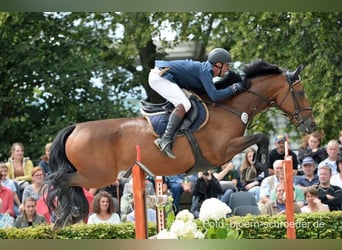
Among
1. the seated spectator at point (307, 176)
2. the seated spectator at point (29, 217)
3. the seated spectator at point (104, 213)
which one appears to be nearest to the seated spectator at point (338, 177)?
the seated spectator at point (307, 176)

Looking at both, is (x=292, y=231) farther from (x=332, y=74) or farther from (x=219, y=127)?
(x=332, y=74)

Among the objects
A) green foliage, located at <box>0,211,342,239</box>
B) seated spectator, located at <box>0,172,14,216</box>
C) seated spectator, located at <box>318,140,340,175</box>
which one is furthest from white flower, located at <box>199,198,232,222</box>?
seated spectator, located at <box>318,140,340,175</box>

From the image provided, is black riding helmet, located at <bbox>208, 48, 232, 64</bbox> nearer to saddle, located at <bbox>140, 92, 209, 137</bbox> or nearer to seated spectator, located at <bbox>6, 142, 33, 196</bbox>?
saddle, located at <bbox>140, 92, 209, 137</bbox>

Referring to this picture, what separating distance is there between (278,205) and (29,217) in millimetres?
2495

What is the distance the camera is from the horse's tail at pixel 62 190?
20.5 feet

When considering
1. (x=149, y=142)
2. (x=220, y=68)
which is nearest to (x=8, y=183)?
(x=149, y=142)

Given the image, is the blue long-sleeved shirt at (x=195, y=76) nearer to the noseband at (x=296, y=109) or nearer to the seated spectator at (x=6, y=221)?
the noseband at (x=296, y=109)

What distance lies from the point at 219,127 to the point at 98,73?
5.71 meters

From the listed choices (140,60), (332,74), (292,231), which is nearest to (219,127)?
(292,231)

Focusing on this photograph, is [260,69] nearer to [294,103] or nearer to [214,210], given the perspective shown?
[294,103]

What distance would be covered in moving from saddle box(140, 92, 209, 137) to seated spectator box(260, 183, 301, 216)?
158 centimetres

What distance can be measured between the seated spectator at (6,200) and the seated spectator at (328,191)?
3.17 meters

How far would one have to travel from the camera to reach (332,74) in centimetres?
1044

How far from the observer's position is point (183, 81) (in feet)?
20.0
